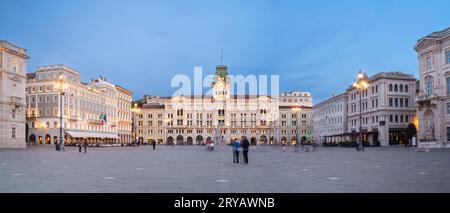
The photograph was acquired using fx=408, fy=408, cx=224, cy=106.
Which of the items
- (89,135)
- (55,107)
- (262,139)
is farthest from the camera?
(262,139)

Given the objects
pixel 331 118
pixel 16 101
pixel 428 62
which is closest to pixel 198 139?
pixel 331 118

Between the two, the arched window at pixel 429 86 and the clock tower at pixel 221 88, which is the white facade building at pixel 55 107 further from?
the arched window at pixel 429 86

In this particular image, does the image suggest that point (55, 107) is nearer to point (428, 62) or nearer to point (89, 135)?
point (89, 135)

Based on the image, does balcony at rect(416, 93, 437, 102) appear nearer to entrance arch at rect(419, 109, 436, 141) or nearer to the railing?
entrance arch at rect(419, 109, 436, 141)

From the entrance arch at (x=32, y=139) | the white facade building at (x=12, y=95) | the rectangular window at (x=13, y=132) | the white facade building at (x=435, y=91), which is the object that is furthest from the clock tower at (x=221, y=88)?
the white facade building at (x=435, y=91)

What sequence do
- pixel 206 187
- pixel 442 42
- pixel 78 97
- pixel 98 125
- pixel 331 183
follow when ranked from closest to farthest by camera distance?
pixel 206 187, pixel 331 183, pixel 442 42, pixel 78 97, pixel 98 125

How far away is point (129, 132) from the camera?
13538cm

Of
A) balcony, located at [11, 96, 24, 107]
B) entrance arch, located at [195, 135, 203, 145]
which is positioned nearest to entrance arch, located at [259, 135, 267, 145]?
entrance arch, located at [195, 135, 203, 145]

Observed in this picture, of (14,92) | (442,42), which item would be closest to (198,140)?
(14,92)

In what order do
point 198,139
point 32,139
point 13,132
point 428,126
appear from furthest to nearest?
point 198,139, point 32,139, point 13,132, point 428,126

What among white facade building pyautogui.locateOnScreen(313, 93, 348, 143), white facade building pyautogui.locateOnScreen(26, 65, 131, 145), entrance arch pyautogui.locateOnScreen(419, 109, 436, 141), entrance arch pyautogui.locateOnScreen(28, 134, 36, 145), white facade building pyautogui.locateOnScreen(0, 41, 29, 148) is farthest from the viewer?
white facade building pyautogui.locateOnScreen(313, 93, 348, 143)
